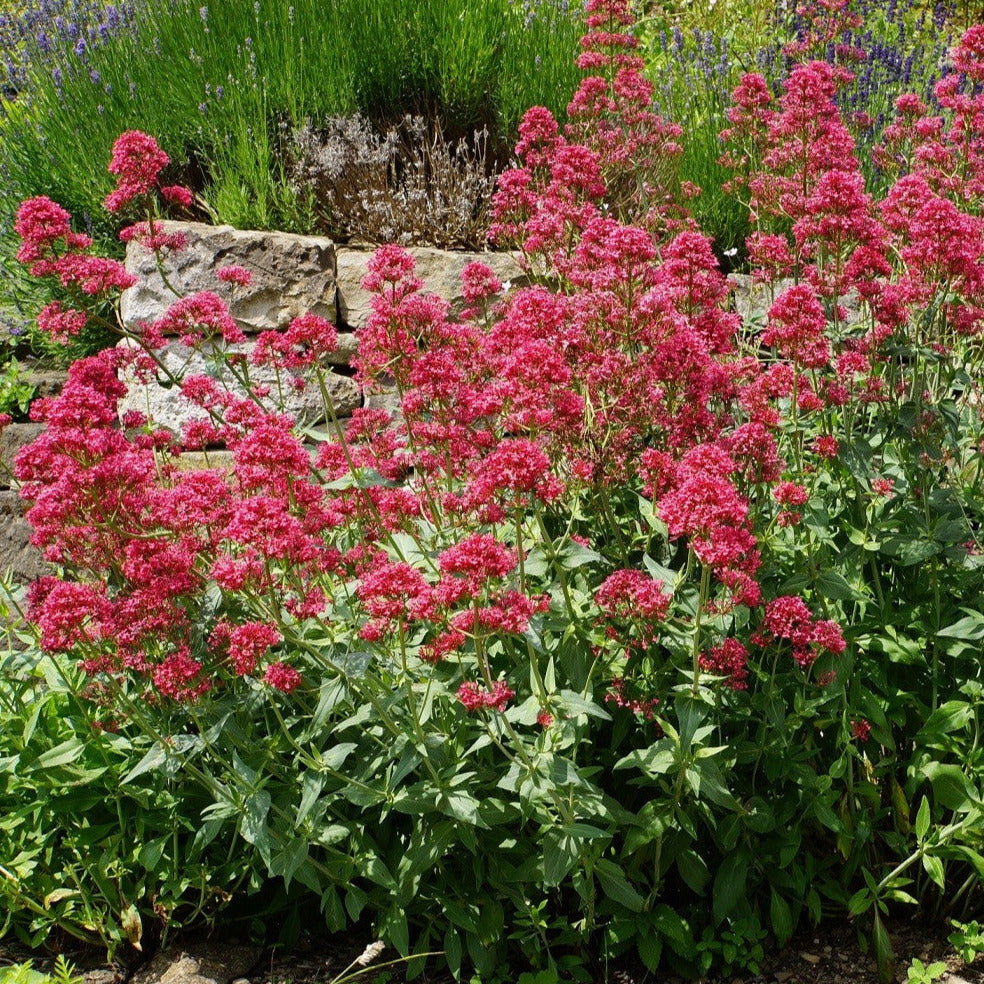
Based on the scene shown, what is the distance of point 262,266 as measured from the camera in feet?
20.5

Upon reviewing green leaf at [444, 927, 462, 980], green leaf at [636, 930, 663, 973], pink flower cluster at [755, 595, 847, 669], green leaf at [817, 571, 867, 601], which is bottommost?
green leaf at [636, 930, 663, 973]

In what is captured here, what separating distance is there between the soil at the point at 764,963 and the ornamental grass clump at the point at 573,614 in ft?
0.32

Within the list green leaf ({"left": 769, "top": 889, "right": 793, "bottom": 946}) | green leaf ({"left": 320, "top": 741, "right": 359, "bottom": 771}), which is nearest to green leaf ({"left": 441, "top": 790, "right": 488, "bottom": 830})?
green leaf ({"left": 320, "top": 741, "right": 359, "bottom": 771})

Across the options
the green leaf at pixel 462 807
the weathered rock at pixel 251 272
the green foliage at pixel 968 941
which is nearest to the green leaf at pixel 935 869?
the green foliage at pixel 968 941

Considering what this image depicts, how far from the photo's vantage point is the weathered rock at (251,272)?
6238 mm

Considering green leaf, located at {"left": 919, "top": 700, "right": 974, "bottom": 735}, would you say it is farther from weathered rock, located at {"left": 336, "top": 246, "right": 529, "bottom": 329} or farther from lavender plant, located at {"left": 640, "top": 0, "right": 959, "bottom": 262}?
weathered rock, located at {"left": 336, "top": 246, "right": 529, "bottom": 329}

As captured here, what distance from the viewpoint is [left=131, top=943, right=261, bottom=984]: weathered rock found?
323 centimetres

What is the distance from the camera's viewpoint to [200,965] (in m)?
3.29

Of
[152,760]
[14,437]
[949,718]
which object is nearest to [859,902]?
[949,718]

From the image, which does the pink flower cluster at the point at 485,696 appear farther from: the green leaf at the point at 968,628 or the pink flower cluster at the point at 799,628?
the green leaf at the point at 968,628

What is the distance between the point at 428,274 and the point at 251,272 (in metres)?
1.03

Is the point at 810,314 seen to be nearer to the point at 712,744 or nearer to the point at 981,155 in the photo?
the point at 712,744

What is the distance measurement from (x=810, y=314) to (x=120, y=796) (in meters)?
2.60

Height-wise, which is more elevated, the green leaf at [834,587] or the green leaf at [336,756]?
the green leaf at [834,587]
